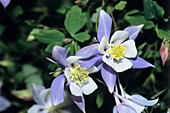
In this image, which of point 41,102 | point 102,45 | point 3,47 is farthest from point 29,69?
point 102,45

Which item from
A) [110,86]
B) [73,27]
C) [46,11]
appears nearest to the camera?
[110,86]

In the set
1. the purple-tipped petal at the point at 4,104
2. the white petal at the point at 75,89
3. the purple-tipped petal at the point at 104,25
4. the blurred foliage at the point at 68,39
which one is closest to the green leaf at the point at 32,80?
the blurred foliage at the point at 68,39

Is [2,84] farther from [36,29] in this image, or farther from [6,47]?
[36,29]

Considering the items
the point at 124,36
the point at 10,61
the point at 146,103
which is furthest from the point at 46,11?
the point at 146,103

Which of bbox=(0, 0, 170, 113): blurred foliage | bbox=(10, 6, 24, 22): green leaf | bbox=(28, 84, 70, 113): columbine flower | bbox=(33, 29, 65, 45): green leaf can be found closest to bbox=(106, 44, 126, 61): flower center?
bbox=(0, 0, 170, 113): blurred foliage

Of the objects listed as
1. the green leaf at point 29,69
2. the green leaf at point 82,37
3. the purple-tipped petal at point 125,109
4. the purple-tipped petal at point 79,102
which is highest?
the green leaf at point 82,37

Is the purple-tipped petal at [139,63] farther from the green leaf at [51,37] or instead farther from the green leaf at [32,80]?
the green leaf at [32,80]

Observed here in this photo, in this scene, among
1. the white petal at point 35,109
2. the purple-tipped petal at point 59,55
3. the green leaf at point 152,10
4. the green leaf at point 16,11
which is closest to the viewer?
the purple-tipped petal at point 59,55
